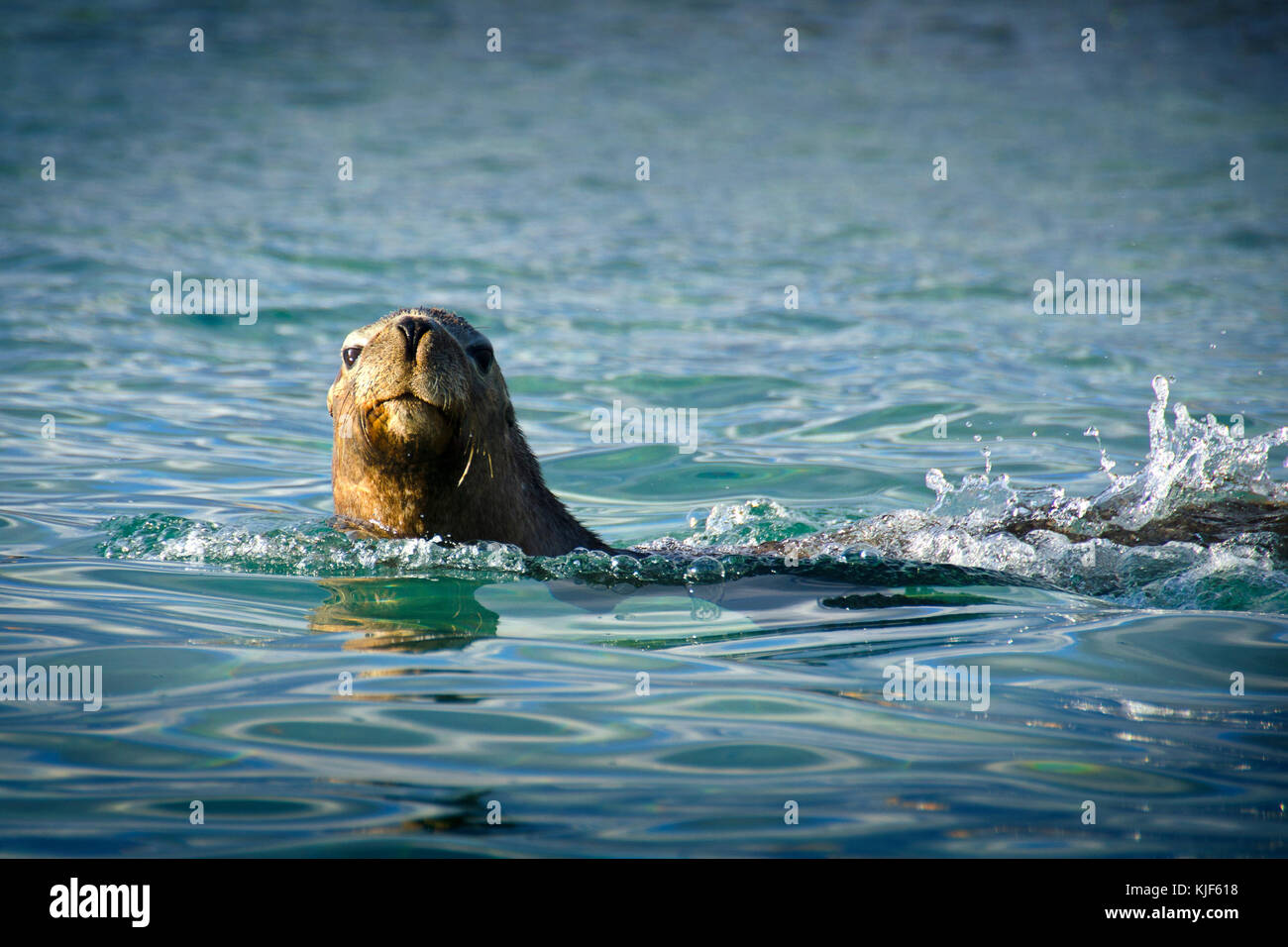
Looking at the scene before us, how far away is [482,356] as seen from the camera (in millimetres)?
6230

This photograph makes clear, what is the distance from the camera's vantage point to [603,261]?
17641mm

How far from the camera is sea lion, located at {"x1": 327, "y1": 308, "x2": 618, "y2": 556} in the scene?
577 cm

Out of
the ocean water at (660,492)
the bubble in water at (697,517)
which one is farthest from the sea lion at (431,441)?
the bubble in water at (697,517)

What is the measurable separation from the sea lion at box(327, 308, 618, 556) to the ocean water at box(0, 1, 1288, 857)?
0.18m

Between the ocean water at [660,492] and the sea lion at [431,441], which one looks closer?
the ocean water at [660,492]

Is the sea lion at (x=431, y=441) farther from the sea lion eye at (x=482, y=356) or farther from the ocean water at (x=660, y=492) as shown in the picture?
the ocean water at (x=660, y=492)

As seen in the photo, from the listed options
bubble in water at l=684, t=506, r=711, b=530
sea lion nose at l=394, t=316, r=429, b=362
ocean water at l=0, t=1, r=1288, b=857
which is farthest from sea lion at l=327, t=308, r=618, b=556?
bubble in water at l=684, t=506, r=711, b=530

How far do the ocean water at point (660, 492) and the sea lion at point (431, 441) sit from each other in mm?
184

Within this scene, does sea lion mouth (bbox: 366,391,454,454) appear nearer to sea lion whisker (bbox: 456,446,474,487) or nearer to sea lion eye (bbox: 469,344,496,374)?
sea lion whisker (bbox: 456,446,474,487)

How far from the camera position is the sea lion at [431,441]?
18.9 ft

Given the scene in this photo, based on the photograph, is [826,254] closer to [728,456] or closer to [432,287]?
[432,287]

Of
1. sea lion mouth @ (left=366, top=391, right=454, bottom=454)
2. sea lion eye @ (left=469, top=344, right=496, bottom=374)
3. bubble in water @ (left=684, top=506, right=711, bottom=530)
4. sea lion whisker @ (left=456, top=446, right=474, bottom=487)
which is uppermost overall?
sea lion eye @ (left=469, top=344, right=496, bottom=374)

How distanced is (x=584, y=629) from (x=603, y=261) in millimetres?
12454
